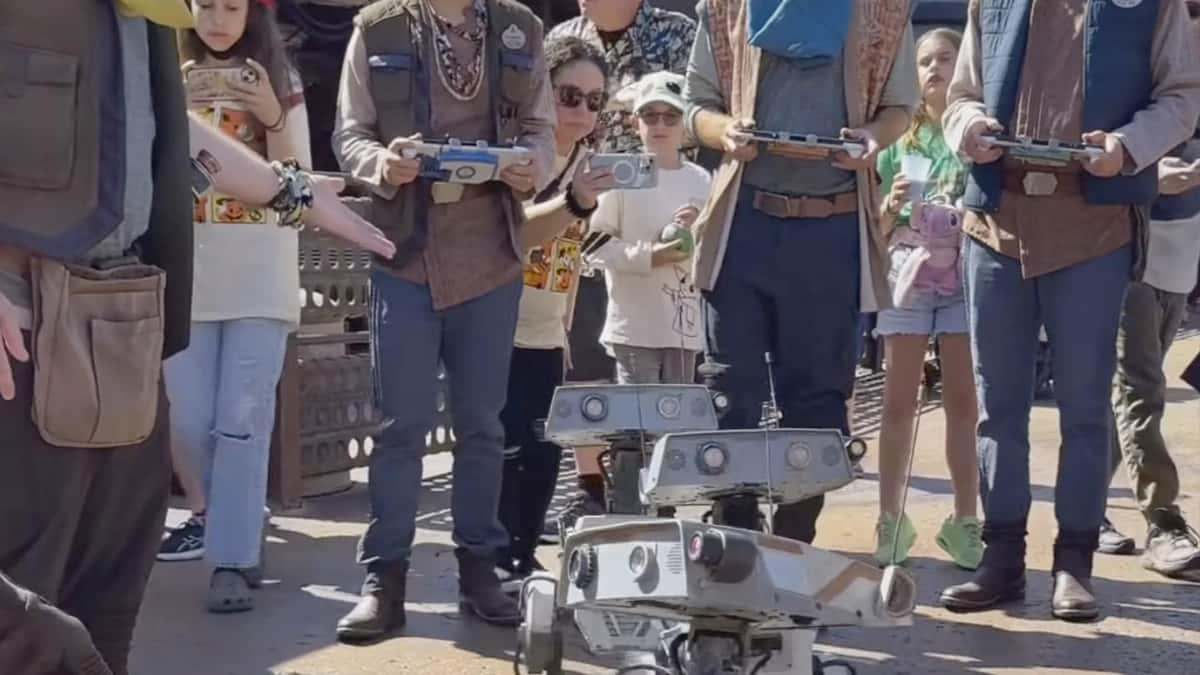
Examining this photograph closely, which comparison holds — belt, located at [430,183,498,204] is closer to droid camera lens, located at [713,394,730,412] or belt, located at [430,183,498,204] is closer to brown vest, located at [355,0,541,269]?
brown vest, located at [355,0,541,269]

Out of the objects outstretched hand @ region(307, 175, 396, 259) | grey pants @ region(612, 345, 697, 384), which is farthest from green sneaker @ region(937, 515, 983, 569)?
outstretched hand @ region(307, 175, 396, 259)

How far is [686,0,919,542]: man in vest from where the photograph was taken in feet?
17.1

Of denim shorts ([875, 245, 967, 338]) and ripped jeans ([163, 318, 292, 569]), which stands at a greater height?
denim shorts ([875, 245, 967, 338])

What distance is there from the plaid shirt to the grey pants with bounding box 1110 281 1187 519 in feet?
6.15

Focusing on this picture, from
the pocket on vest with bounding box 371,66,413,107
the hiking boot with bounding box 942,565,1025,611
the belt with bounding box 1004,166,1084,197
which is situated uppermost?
the pocket on vest with bounding box 371,66,413,107

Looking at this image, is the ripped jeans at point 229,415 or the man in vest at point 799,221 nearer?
the man in vest at point 799,221

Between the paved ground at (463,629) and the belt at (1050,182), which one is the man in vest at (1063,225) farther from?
the paved ground at (463,629)

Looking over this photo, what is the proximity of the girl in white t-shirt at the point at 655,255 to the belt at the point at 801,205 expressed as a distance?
0.89 meters

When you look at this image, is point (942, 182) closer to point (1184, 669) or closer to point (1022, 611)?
point (1022, 611)

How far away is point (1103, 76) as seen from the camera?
17.7 ft

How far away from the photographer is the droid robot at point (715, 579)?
340 centimetres

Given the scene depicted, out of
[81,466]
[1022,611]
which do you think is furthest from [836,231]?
[81,466]

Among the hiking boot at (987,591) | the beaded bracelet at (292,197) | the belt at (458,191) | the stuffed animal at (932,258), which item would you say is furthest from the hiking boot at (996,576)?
the beaded bracelet at (292,197)

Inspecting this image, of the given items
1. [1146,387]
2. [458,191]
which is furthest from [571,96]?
[1146,387]
